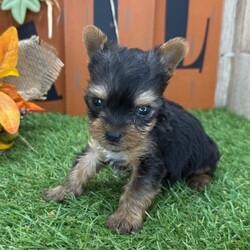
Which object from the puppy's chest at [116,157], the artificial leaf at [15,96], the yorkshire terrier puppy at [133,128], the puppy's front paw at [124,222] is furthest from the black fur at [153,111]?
the artificial leaf at [15,96]

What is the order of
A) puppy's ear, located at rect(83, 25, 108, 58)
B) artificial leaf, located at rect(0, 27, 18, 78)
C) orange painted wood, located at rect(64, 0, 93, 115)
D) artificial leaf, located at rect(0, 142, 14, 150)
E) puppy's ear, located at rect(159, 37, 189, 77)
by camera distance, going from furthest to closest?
orange painted wood, located at rect(64, 0, 93, 115)
artificial leaf, located at rect(0, 142, 14, 150)
artificial leaf, located at rect(0, 27, 18, 78)
puppy's ear, located at rect(83, 25, 108, 58)
puppy's ear, located at rect(159, 37, 189, 77)

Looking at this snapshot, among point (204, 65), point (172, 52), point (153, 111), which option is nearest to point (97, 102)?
point (153, 111)

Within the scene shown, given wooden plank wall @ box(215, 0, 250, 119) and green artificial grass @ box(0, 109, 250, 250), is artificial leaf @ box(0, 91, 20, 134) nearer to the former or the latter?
green artificial grass @ box(0, 109, 250, 250)

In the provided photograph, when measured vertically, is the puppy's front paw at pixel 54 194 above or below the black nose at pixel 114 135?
below

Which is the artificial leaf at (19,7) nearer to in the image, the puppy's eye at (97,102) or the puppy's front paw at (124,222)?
the puppy's eye at (97,102)

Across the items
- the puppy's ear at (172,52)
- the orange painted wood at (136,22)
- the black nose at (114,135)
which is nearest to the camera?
the black nose at (114,135)

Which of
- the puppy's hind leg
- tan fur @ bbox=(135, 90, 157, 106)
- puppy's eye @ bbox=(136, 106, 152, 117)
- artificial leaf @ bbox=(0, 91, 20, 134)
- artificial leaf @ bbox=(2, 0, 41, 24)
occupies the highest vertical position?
artificial leaf @ bbox=(2, 0, 41, 24)

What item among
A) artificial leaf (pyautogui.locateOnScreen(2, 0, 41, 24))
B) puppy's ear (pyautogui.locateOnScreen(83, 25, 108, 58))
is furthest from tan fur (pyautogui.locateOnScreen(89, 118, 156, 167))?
artificial leaf (pyautogui.locateOnScreen(2, 0, 41, 24))

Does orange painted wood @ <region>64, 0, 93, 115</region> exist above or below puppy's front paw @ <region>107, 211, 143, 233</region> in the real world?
above

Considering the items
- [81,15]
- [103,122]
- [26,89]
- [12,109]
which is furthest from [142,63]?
[81,15]
